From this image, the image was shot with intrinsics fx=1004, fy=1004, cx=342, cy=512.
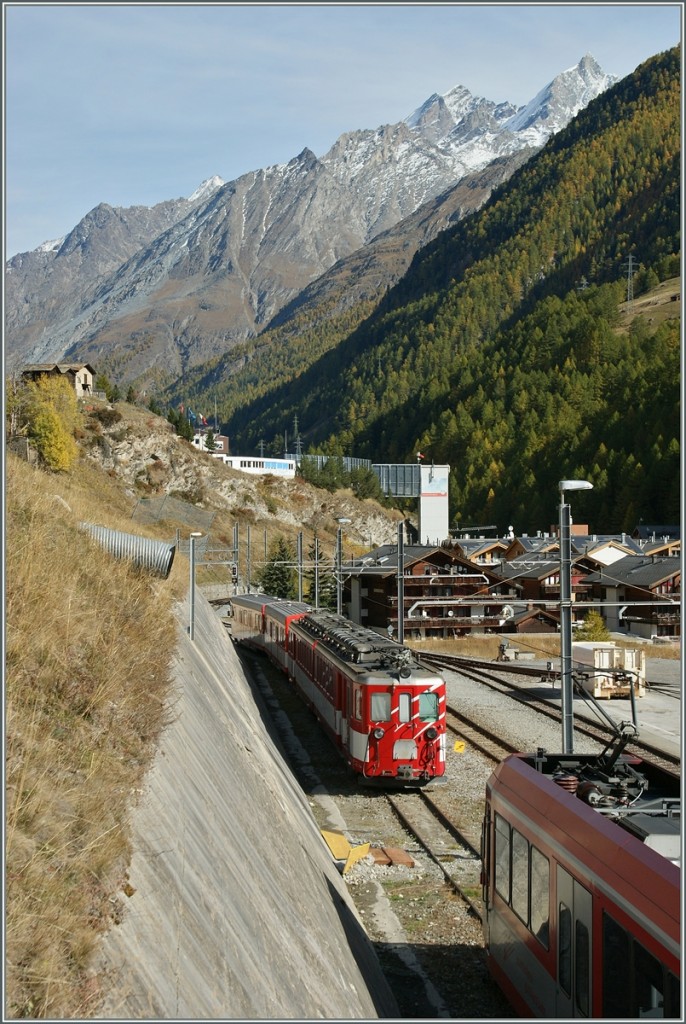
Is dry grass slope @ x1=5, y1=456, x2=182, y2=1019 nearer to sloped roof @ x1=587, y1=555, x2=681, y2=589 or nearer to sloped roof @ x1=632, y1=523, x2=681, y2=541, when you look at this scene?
sloped roof @ x1=587, y1=555, x2=681, y2=589

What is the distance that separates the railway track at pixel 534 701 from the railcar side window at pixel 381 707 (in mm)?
4151

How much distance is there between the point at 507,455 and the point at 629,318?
4428cm

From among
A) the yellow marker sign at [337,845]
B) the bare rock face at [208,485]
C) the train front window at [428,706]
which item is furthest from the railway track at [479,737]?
the bare rock face at [208,485]

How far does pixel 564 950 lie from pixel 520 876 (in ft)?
5.26

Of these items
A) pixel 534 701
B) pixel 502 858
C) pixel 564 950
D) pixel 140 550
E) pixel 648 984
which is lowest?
pixel 534 701

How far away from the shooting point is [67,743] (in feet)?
19.6

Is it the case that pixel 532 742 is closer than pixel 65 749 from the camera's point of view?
No

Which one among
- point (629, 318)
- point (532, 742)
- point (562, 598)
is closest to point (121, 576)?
point (562, 598)

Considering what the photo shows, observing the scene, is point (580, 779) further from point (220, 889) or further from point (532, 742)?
point (532, 742)

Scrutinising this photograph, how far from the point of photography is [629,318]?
173 m

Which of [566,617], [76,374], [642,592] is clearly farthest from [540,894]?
[76,374]

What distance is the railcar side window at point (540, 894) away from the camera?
28.3 ft

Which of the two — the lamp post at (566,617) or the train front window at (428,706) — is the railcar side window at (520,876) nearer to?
the lamp post at (566,617)

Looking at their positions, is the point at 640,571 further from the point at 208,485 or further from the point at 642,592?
the point at 208,485
